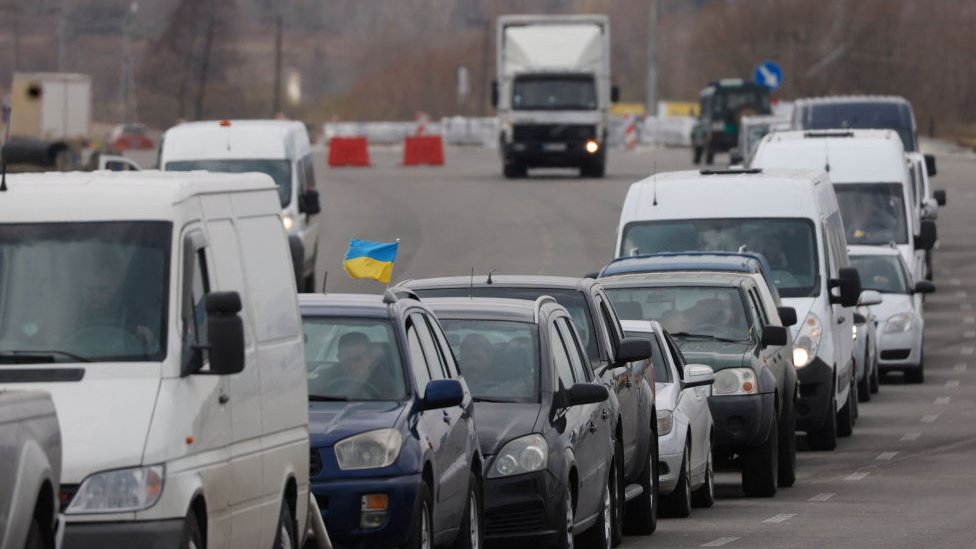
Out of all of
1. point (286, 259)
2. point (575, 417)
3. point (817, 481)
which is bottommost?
point (817, 481)

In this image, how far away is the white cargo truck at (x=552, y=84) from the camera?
53.4 meters

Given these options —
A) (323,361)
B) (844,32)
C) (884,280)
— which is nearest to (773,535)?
(323,361)

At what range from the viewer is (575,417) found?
12453mm

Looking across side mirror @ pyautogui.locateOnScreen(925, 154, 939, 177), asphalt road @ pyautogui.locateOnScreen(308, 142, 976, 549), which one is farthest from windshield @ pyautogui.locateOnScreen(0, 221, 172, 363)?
side mirror @ pyautogui.locateOnScreen(925, 154, 939, 177)

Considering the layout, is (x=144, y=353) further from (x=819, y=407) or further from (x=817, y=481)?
(x=819, y=407)

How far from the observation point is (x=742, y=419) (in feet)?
55.2

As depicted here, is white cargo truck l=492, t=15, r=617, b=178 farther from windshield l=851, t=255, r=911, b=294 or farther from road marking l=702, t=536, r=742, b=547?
road marking l=702, t=536, r=742, b=547

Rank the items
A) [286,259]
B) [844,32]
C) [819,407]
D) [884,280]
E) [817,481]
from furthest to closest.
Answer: [844,32] < [884,280] < [819,407] < [817,481] < [286,259]

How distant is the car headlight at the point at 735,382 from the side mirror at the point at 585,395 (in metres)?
4.84

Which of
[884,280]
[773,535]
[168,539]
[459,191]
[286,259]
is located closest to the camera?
[168,539]

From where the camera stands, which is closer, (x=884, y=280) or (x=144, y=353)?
(x=144, y=353)

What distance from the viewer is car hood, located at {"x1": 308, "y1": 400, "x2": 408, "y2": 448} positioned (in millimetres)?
10594

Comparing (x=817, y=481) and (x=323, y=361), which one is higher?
(x=323, y=361)

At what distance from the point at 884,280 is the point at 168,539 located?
20.8 m
